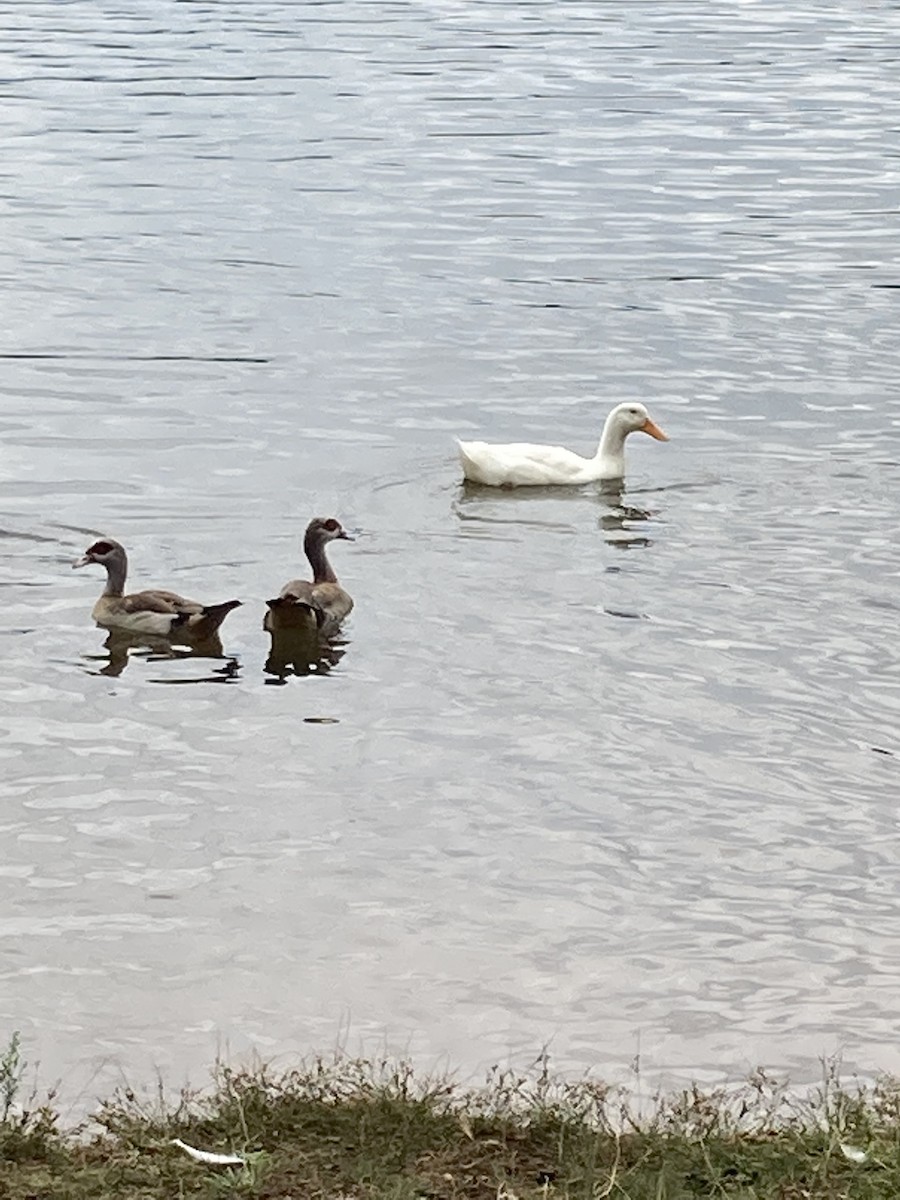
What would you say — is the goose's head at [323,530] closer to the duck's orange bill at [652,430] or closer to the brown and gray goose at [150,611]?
the brown and gray goose at [150,611]

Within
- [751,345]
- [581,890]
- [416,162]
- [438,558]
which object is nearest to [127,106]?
[416,162]

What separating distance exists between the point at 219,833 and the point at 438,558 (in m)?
4.87

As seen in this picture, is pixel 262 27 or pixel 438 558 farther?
pixel 262 27

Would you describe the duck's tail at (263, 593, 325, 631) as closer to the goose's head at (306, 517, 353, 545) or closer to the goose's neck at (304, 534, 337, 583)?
the goose's neck at (304, 534, 337, 583)

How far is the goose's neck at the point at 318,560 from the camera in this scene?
14.0 meters

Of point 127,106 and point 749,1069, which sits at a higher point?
point 127,106

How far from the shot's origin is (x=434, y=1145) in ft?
23.3

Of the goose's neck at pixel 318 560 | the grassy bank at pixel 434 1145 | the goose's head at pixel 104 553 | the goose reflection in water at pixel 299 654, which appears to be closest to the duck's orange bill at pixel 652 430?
the goose's neck at pixel 318 560

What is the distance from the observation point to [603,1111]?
743cm

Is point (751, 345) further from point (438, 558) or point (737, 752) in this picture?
point (737, 752)

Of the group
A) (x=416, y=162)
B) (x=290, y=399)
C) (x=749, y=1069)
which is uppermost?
(x=416, y=162)

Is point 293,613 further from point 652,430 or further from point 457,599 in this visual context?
point 652,430

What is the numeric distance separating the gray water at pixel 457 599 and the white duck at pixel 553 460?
0.75ft

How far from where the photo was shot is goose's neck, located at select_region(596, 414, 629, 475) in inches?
680
